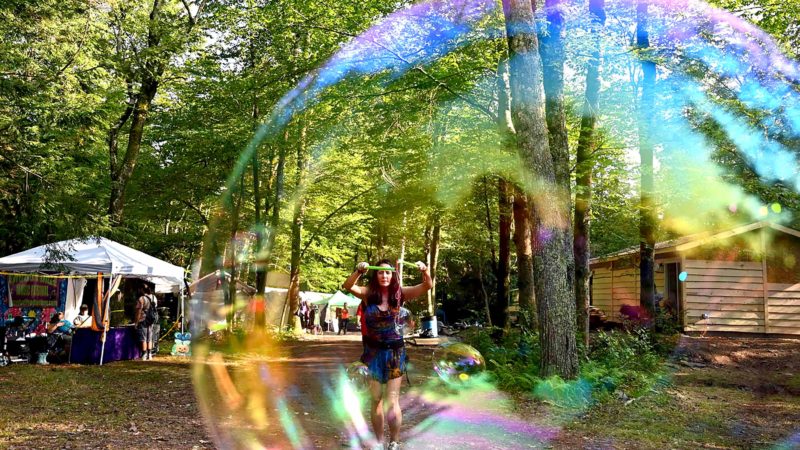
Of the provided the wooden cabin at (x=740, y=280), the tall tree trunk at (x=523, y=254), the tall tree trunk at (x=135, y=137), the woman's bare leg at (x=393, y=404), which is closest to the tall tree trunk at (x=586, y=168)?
the tall tree trunk at (x=523, y=254)

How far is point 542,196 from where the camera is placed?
361 inches

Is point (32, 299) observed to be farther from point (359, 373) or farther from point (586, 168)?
point (586, 168)

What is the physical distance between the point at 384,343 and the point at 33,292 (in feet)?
41.7

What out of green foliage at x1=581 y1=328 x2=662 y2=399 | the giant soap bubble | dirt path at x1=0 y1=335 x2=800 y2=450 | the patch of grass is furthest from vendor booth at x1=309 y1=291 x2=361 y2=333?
green foliage at x1=581 y1=328 x2=662 y2=399

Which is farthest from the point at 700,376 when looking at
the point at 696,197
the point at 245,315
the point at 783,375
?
the point at 245,315

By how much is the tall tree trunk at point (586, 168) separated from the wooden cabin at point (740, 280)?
747 centimetres

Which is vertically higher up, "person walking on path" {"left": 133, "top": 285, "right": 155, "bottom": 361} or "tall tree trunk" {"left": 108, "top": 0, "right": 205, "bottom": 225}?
"tall tree trunk" {"left": 108, "top": 0, "right": 205, "bottom": 225}

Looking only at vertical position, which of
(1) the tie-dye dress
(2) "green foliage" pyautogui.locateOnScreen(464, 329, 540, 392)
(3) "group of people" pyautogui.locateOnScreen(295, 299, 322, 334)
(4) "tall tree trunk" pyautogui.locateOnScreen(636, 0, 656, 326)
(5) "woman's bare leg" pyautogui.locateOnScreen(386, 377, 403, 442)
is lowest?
(3) "group of people" pyautogui.locateOnScreen(295, 299, 322, 334)

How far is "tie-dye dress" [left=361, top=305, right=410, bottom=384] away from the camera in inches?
203

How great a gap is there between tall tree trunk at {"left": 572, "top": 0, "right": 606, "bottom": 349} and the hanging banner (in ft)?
40.4

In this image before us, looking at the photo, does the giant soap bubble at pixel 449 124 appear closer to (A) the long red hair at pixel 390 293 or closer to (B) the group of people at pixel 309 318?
(A) the long red hair at pixel 390 293

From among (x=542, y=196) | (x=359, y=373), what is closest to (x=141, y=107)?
(x=542, y=196)

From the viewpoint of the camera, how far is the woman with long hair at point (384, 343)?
518 centimetres

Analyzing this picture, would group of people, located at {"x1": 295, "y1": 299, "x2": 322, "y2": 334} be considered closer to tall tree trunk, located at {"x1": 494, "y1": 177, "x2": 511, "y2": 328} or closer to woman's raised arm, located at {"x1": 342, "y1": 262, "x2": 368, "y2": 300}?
tall tree trunk, located at {"x1": 494, "y1": 177, "x2": 511, "y2": 328}
